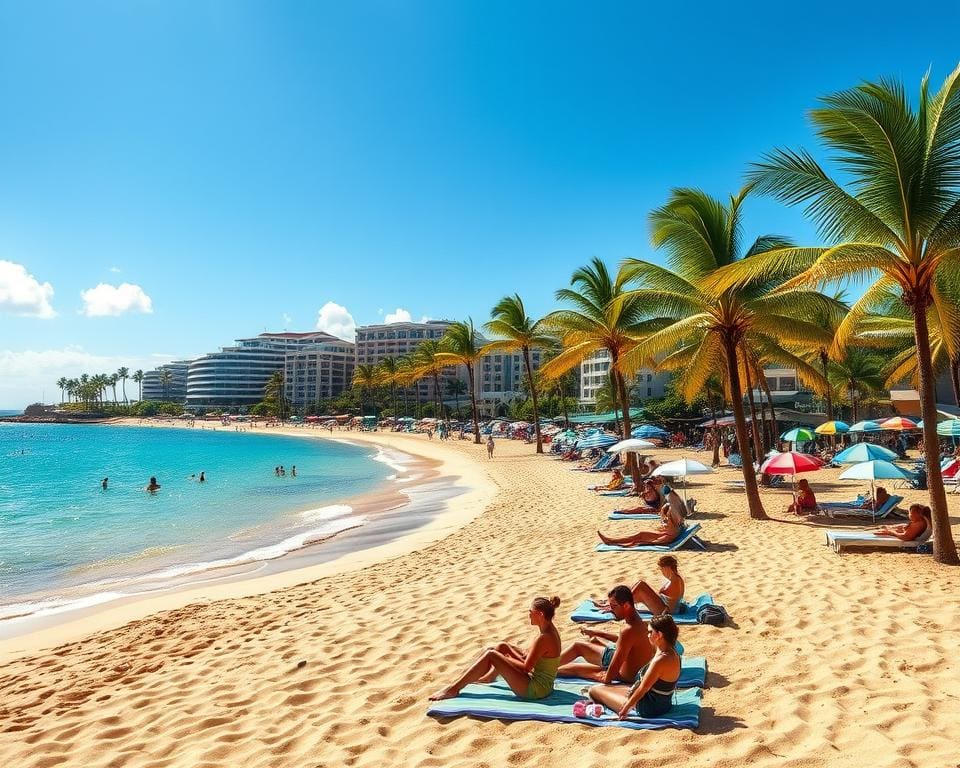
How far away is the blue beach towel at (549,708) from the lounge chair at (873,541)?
5961 millimetres

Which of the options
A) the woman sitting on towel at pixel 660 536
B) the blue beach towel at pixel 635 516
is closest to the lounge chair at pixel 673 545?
the woman sitting on towel at pixel 660 536

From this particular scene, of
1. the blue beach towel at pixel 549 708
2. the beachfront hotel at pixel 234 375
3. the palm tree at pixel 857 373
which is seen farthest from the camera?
the beachfront hotel at pixel 234 375

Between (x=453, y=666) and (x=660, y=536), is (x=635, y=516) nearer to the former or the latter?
(x=660, y=536)

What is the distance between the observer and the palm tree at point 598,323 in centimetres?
1834

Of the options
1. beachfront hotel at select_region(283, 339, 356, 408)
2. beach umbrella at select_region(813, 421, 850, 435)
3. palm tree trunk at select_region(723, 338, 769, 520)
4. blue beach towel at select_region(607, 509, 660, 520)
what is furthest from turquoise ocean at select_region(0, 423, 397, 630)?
beachfront hotel at select_region(283, 339, 356, 408)

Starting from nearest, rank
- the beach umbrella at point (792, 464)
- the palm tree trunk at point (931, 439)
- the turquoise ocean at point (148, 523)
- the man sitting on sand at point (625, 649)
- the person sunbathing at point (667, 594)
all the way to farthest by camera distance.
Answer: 1. the man sitting on sand at point (625, 649)
2. the person sunbathing at point (667, 594)
3. the palm tree trunk at point (931, 439)
4. the turquoise ocean at point (148, 523)
5. the beach umbrella at point (792, 464)

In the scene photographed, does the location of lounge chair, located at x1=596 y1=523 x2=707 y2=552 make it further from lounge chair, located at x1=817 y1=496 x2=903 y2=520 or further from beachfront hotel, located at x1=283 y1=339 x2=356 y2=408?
beachfront hotel, located at x1=283 y1=339 x2=356 y2=408

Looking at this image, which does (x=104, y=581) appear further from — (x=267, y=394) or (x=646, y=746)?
(x=267, y=394)

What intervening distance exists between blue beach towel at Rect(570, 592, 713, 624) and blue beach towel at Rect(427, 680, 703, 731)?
5.09ft

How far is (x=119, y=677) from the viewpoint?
19.6 ft

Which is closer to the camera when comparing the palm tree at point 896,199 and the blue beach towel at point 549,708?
the blue beach towel at point 549,708

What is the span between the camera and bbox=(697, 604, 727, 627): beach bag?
620 cm

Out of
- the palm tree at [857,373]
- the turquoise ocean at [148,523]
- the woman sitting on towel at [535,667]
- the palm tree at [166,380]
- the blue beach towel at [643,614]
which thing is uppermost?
the palm tree at [166,380]

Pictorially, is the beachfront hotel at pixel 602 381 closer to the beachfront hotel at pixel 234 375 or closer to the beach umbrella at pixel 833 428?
the beach umbrella at pixel 833 428
